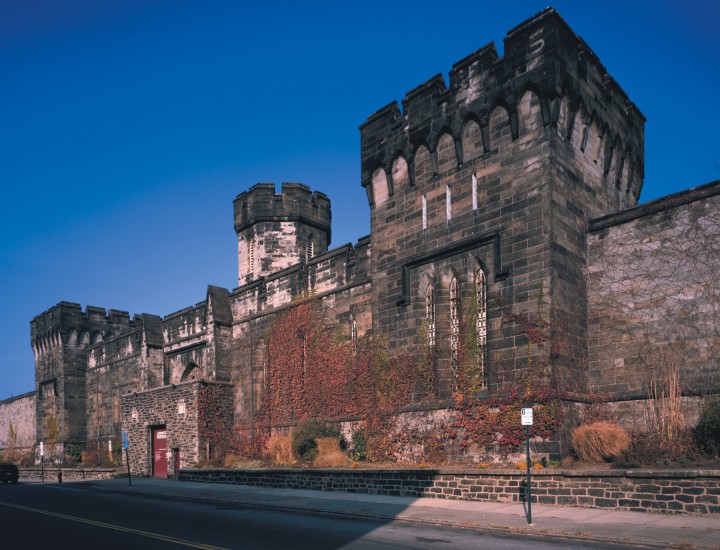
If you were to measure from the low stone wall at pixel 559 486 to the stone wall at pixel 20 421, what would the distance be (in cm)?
3936

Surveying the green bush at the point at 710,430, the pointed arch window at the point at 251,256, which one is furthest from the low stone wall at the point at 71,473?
the green bush at the point at 710,430

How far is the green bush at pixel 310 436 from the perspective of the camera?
23766 millimetres

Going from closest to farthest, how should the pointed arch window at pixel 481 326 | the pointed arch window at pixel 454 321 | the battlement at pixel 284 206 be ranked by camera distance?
the pointed arch window at pixel 481 326, the pointed arch window at pixel 454 321, the battlement at pixel 284 206

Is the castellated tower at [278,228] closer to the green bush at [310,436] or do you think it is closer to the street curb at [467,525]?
the green bush at [310,436]

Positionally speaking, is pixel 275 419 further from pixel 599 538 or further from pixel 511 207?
pixel 599 538

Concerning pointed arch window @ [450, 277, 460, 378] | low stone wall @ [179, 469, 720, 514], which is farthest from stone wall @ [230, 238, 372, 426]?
low stone wall @ [179, 469, 720, 514]

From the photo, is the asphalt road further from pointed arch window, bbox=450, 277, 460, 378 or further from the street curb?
pointed arch window, bbox=450, 277, 460, 378

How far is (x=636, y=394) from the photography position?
17.8 metres

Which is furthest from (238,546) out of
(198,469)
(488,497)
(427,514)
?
(198,469)

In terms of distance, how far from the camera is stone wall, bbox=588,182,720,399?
17109mm

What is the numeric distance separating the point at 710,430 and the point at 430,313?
9.10 meters

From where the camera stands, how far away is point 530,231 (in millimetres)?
18578

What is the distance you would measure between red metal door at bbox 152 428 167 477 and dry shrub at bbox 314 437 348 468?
40.1 ft

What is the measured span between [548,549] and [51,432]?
147 feet
